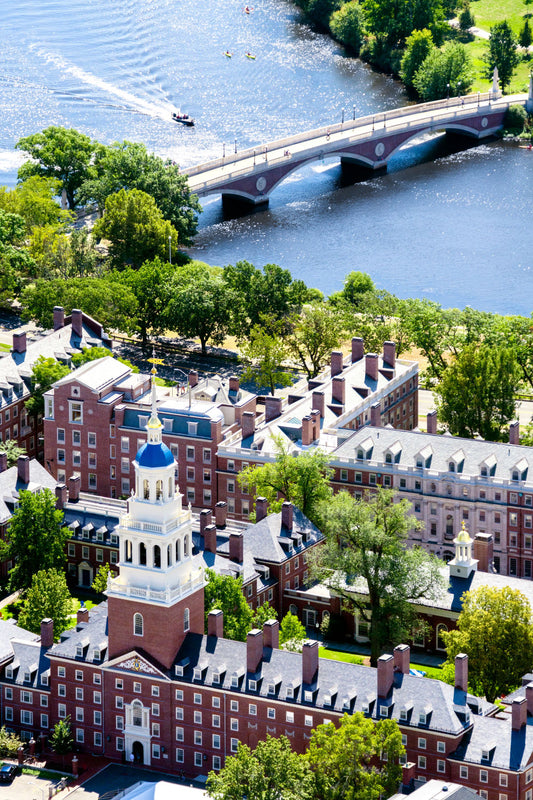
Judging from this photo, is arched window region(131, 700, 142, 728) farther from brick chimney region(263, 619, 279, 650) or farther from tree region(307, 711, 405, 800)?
tree region(307, 711, 405, 800)

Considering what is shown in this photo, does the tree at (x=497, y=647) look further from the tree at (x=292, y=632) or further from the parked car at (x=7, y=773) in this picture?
the parked car at (x=7, y=773)

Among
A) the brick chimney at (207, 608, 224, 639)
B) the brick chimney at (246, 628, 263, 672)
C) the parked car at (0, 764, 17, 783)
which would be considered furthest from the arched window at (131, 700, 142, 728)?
the parked car at (0, 764, 17, 783)

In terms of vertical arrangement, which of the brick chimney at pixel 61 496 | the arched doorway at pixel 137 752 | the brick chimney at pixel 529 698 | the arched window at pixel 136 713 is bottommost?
the arched doorway at pixel 137 752

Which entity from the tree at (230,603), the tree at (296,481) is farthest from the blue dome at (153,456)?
the tree at (296,481)

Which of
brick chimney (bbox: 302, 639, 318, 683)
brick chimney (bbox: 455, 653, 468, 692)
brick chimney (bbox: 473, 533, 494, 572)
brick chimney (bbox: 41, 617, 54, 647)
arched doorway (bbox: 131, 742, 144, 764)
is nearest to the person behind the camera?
brick chimney (bbox: 455, 653, 468, 692)

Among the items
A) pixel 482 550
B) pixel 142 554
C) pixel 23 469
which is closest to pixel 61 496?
pixel 23 469
